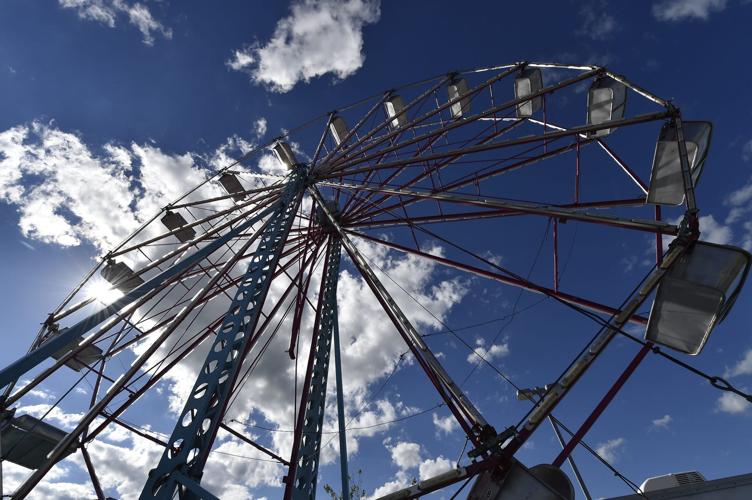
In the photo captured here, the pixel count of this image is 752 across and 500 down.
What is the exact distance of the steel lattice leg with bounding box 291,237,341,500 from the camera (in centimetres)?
686

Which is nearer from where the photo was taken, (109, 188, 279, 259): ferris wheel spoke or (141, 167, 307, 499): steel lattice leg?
(141, 167, 307, 499): steel lattice leg

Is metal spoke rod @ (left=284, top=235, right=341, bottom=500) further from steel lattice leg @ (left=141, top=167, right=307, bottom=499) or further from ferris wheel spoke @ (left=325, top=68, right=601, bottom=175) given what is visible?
ferris wheel spoke @ (left=325, top=68, right=601, bottom=175)

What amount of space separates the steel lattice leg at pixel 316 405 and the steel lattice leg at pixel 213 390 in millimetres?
1982

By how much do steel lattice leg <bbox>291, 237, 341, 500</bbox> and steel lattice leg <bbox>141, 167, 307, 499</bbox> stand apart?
1.98 m

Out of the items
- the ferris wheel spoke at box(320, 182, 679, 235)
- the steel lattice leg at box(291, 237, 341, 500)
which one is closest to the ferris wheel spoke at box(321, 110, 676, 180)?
the ferris wheel spoke at box(320, 182, 679, 235)

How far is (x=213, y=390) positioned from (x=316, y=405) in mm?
2573

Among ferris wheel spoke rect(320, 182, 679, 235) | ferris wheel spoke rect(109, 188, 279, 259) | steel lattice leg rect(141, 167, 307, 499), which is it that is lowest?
steel lattice leg rect(141, 167, 307, 499)

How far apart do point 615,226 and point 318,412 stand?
6119mm

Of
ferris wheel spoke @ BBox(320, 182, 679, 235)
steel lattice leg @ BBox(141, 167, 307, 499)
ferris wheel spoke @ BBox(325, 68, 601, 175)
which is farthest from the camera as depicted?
ferris wheel spoke @ BBox(325, 68, 601, 175)

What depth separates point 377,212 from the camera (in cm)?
1203

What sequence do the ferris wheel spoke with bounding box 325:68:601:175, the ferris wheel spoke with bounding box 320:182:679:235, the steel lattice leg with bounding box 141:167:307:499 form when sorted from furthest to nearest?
the ferris wheel spoke with bounding box 325:68:601:175 → the ferris wheel spoke with bounding box 320:182:679:235 → the steel lattice leg with bounding box 141:167:307:499

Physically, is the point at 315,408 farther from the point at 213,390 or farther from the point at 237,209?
the point at 237,209

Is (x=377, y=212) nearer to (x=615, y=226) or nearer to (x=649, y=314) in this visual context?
(x=615, y=226)

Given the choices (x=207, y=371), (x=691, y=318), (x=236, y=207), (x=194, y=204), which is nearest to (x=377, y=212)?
(x=236, y=207)
